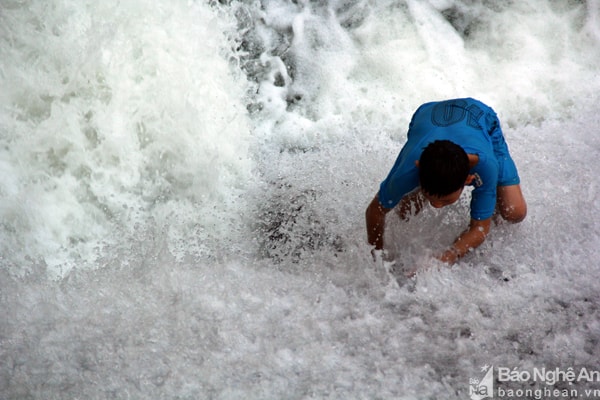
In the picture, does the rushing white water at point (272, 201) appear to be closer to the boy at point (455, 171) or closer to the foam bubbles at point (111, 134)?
the foam bubbles at point (111, 134)

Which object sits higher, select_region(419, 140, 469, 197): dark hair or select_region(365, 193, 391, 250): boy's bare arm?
select_region(419, 140, 469, 197): dark hair

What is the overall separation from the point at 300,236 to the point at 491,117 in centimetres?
130

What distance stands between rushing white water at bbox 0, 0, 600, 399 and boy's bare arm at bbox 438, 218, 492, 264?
4.5 inches

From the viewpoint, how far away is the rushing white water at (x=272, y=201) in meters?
3.02

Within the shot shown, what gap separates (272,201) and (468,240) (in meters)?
1.26

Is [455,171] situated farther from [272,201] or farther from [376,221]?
[272,201]

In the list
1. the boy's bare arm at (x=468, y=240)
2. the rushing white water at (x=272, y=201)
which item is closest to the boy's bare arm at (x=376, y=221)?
the rushing white water at (x=272, y=201)

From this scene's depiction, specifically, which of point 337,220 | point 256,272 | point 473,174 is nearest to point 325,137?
point 337,220

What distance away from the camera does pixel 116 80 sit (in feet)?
13.5

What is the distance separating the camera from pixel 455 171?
8.23 feet

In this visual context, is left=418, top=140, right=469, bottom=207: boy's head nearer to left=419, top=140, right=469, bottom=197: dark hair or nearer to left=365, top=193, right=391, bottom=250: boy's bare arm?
left=419, top=140, right=469, bottom=197: dark hair

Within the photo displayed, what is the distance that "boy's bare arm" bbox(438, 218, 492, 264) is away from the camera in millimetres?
3123

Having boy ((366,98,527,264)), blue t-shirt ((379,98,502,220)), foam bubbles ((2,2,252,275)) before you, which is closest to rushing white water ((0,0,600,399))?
foam bubbles ((2,2,252,275))

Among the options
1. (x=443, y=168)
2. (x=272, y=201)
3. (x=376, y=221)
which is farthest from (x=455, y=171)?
(x=272, y=201)
